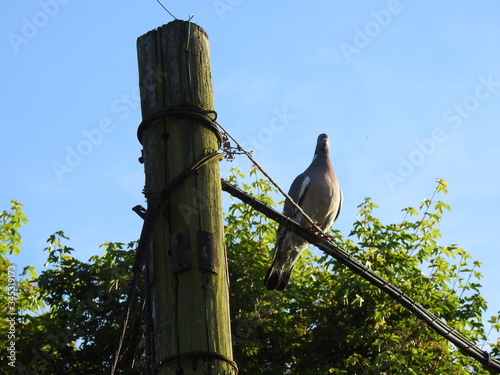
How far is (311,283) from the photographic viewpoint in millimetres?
9953

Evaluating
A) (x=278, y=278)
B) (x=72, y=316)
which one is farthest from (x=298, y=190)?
(x=72, y=316)

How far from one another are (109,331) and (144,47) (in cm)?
618

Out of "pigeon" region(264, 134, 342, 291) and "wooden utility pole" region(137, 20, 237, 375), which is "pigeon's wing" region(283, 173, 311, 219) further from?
"wooden utility pole" region(137, 20, 237, 375)

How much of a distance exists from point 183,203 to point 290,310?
21.9ft

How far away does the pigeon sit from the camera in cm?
724

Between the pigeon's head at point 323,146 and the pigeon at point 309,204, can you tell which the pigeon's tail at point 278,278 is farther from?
the pigeon's head at point 323,146

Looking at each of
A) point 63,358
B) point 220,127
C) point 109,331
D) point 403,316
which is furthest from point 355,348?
point 220,127

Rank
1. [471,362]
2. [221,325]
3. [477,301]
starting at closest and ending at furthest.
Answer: [221,325] → [471,362] → [477,301]

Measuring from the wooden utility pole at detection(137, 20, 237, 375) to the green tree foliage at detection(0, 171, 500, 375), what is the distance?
18.0 feet

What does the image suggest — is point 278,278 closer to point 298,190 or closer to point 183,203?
point 298,190

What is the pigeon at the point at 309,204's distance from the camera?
7238 mm

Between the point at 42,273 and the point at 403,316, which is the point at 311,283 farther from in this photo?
the point at 42,273

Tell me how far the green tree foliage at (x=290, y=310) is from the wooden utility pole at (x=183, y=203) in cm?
→ 549

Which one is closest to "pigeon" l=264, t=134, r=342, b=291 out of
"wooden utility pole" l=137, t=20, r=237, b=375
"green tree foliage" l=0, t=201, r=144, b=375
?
"green tree foliage" l=0, t=201, r=144, b=375
